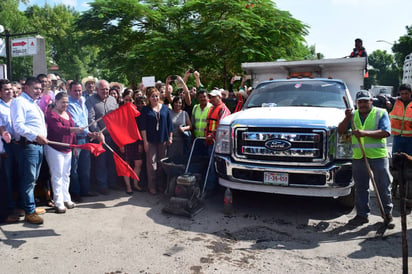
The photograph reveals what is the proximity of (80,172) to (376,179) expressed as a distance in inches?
184

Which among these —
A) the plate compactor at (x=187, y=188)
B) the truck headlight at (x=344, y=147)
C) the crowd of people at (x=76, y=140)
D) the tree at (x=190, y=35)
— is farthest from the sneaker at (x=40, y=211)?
the tree at (x=190, y=35)

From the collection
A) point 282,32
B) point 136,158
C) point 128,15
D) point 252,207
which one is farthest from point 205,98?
point 128,15

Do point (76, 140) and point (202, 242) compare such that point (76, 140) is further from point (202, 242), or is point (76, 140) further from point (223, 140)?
point (202, 242)

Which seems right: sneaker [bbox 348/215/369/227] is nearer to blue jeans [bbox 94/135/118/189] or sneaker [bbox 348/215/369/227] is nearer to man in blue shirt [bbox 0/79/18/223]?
blue jeans [bbox 94/135/118/189]

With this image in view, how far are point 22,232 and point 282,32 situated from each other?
10.3 m

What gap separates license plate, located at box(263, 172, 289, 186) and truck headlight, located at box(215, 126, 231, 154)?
734 mm

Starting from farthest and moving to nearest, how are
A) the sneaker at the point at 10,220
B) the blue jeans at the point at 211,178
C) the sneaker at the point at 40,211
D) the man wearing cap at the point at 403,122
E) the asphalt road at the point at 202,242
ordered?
the man wearing cap at the point at 403,122 → the blue jeans at the point at 211,178 → the sneaker at the point at 40,211 → the sneaker at the point at 10,220 → the asphalt road at the point at 202,242

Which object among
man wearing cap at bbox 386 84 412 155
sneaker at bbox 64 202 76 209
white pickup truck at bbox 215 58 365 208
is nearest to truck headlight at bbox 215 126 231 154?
white pickup truck at bbox 215 58 365 208

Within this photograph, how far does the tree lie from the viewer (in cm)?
1225

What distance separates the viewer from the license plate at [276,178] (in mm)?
5066

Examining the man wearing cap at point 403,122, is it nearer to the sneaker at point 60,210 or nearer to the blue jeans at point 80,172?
the blue jeans at point 80,172

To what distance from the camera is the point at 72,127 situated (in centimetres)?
576

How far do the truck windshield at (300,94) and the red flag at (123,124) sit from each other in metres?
2.03

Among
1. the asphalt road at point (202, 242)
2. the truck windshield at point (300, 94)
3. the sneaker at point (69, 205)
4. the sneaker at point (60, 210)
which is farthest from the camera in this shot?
the truck windshield at point (300, 94)
